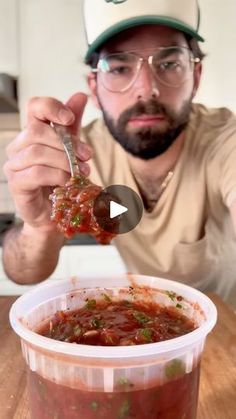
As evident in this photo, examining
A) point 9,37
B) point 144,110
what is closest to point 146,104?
point 144,110

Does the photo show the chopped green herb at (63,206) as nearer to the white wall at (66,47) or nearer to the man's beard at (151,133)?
the man's beard at (151,133)

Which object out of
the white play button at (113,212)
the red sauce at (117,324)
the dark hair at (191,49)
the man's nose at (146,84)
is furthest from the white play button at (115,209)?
the dark hair at (191,49)

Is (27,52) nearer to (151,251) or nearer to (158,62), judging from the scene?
(158,62)

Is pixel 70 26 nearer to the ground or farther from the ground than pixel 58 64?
farther from the ground

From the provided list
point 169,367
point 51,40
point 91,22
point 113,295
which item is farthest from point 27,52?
point 169,367

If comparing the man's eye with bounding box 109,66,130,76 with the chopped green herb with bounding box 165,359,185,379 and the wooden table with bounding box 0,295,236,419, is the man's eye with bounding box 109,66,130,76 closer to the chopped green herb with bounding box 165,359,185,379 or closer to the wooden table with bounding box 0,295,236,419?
the wooden table with bounding box 0,295,236,419

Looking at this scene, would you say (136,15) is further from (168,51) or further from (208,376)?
(208,376)
